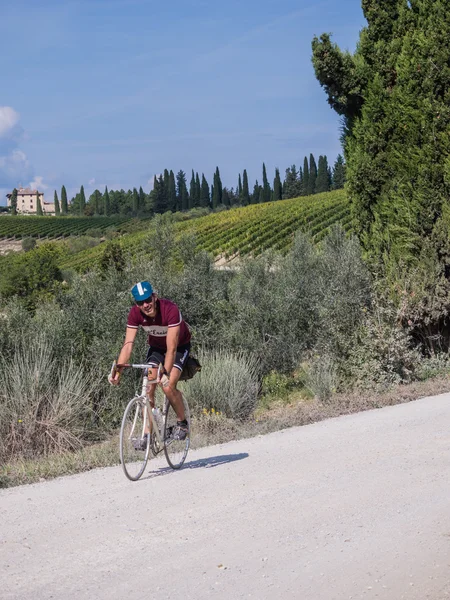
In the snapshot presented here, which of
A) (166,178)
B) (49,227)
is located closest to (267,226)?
(49,227)

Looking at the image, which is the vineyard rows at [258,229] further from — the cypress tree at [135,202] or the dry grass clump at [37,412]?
the cypress tree at [135,202]

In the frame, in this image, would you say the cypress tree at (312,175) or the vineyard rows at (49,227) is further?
the cypress tree at (312,175)

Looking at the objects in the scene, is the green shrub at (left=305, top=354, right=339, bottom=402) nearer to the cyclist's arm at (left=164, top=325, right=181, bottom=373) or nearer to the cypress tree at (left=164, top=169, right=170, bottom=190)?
the cyclist's arm at (left=164, top=325, right=181, bottom=373)

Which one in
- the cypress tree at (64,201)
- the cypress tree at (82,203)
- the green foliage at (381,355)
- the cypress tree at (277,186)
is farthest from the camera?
the cypress tree at (64,201)

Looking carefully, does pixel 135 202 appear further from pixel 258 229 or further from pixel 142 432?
pixel 142 432

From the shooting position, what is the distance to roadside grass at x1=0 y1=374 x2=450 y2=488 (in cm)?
822

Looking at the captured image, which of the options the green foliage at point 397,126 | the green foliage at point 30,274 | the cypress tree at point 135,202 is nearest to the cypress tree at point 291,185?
the cypress tree at point 135,202

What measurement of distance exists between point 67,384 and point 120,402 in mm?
3124

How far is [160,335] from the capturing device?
25.1 ft

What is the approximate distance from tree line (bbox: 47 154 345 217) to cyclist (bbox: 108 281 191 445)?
416 feet

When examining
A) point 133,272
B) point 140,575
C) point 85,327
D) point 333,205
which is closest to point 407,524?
point 140,575

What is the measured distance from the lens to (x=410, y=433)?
9031 millimetres

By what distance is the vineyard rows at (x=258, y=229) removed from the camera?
73.9m

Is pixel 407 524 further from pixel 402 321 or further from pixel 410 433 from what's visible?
pixel 402 321
